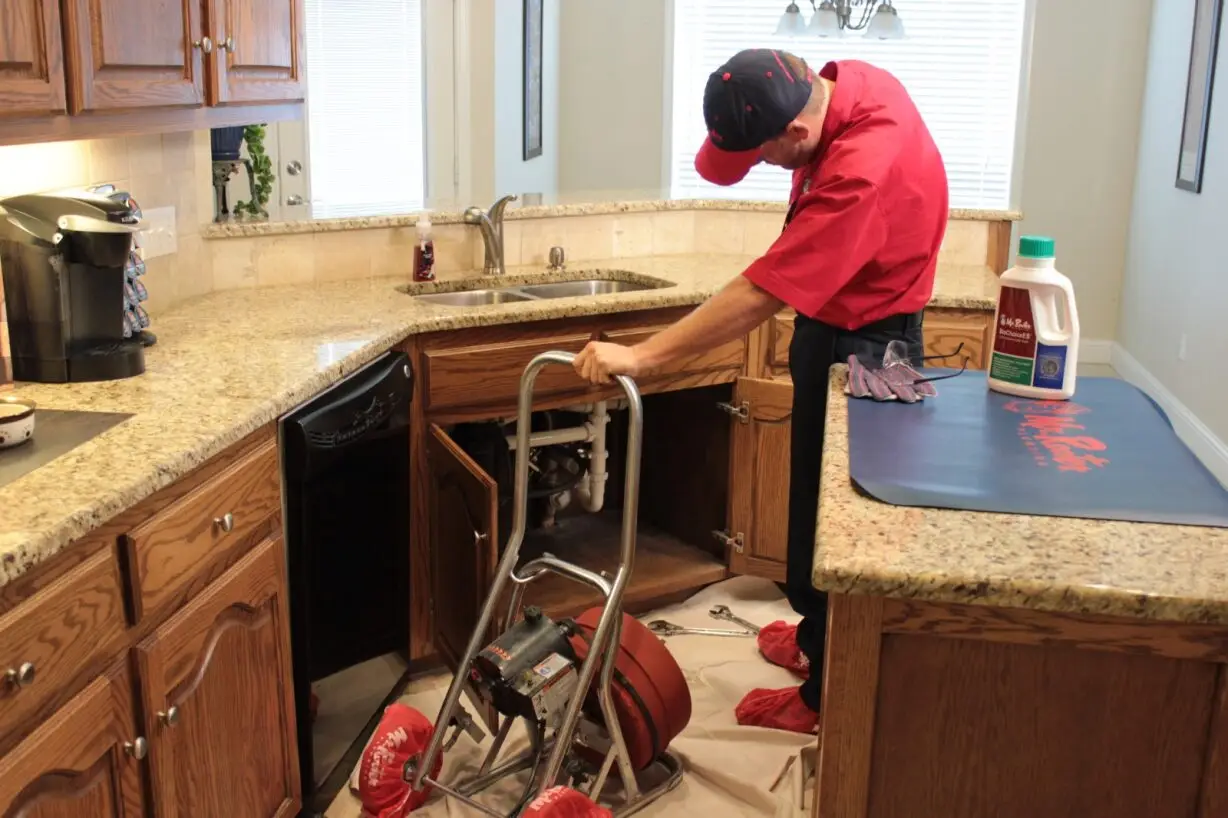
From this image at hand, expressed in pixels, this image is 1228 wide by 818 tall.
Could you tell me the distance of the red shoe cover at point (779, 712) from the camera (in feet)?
8.24

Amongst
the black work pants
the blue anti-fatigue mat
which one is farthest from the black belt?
the blue anti-fatigue mat

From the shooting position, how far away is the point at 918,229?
2127 millimetres

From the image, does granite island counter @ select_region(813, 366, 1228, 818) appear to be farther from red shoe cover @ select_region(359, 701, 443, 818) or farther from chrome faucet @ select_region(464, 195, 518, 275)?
chrome faucet @ select_region(464, 195, 518, 275)

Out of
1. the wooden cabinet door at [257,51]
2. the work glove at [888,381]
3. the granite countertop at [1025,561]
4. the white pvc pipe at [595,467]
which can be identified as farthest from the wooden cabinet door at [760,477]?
the granite countertop at [1025,561]

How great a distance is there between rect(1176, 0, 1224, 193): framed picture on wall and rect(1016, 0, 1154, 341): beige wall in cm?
75

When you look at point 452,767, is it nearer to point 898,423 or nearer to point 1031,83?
point 898,423

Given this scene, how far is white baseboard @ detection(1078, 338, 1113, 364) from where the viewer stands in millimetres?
6184

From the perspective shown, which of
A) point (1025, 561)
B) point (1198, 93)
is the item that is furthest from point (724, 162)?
point (1198, 93)

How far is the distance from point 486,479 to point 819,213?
2.67ft

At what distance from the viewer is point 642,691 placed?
7.21ft

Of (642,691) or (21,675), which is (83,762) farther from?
(642,691)

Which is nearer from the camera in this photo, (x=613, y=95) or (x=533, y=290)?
(x=533, y=290)

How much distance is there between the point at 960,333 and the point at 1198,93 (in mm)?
2785

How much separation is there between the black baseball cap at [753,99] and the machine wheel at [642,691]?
94cm
